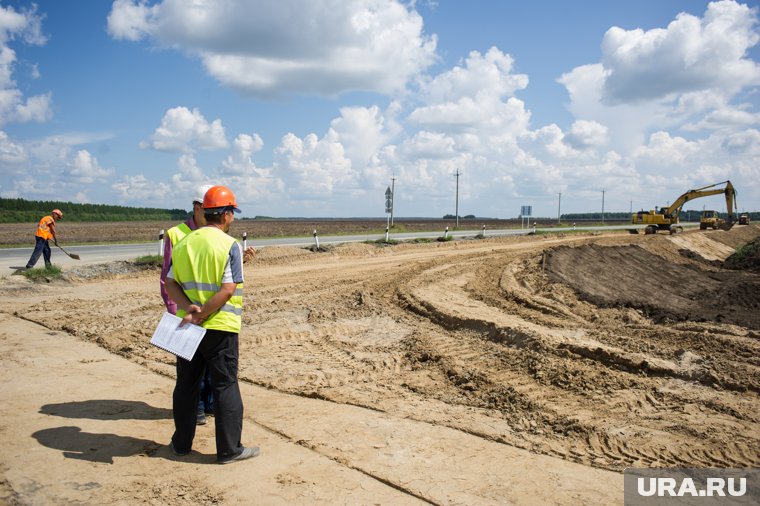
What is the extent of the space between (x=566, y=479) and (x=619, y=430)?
120 cm

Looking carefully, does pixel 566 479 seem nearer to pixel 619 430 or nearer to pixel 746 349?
pixel 619 430

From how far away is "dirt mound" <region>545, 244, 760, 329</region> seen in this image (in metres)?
11.1

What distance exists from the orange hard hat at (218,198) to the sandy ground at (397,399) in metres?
2.06

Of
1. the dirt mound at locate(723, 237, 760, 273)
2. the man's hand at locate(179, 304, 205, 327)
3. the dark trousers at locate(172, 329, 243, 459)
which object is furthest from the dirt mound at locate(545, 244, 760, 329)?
the man's hand at locate(179, 304, 205, 327)

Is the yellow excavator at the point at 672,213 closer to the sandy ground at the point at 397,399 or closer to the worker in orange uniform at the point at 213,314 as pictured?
the sandy ground at the point at 397,399

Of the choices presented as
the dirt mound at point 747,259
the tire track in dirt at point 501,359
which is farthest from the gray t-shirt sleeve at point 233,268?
the dirt mound at point 747,259

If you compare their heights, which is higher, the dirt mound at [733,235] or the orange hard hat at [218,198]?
the orange hard hat at [218,198]

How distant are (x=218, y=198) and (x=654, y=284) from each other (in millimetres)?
14568

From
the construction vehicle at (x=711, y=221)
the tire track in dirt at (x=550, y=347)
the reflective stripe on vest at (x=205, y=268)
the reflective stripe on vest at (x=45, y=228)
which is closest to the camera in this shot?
the reflective stripe on vest at (x=205, y=268)

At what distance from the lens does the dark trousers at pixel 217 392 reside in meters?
4.21

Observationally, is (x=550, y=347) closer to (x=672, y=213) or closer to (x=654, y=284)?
(x=654, y=284)

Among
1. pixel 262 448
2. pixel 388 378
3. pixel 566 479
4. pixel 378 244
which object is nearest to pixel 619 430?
pixel 566 479

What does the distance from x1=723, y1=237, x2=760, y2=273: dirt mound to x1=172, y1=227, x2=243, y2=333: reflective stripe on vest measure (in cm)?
2009

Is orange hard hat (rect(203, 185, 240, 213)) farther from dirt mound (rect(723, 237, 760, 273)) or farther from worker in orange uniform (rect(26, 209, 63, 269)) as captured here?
dirt mound (rect(723, 237, 760, 273))
